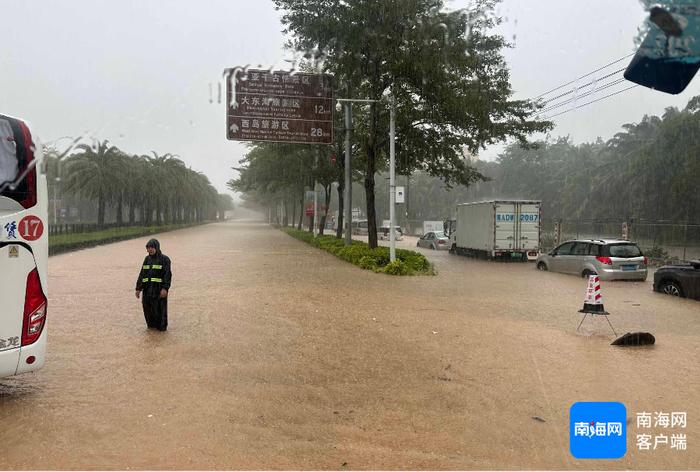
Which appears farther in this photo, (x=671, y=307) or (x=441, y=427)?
(x=671, y=307)

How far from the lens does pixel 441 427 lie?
471 cm

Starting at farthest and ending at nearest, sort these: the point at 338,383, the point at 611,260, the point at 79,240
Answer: the point at 79,240 → the point at 611,260 → the point at 338,383

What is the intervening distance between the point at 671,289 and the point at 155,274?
1258 centimetres

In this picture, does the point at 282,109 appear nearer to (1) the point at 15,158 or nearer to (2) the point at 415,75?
(2) the point at 415,75

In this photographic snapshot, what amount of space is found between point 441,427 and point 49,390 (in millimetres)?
Answer: 4054

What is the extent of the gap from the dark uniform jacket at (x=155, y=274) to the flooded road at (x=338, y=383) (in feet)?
2.43

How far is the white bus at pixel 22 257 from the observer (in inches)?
177

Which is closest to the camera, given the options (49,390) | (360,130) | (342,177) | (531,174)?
(49,390)

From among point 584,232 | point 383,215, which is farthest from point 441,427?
point 383,215

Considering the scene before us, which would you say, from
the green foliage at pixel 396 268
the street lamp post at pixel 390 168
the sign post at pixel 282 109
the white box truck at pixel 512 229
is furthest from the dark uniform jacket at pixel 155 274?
the white box truck at pixel 512 229

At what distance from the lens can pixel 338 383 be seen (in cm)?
605

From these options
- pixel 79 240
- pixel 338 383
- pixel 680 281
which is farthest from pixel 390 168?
pixel 79 240

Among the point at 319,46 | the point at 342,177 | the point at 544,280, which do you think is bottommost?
the point at 544,280

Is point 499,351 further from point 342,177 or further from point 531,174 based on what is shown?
point 531,174
